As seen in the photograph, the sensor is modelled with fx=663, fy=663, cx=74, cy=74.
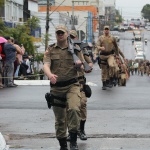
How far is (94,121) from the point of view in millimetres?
12320

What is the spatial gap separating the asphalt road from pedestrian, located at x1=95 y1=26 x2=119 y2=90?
0.57 m

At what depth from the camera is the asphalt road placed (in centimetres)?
1018

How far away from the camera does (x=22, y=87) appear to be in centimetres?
1930

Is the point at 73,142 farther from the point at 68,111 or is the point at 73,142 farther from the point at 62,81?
the point at 62,81

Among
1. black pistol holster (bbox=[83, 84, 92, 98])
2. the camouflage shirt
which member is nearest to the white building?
black pistol holster (bbox=[83, 84, 92, 98])

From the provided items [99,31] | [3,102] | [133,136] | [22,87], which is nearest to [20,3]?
[22,87]

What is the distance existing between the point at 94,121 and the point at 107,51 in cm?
544

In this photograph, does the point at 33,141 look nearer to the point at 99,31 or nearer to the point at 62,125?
the point at 62,125

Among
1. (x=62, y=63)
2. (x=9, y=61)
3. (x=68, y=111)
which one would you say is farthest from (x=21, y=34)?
(x=68, y=111)

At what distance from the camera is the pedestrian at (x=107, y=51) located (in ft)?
56.6

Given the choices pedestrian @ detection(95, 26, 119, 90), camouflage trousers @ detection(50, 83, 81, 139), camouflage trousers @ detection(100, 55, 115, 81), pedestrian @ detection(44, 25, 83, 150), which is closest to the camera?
camouflage trousers @ detection(50, 83, 81, 139)

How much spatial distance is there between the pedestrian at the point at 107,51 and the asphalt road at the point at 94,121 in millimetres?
567

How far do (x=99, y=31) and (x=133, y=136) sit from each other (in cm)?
11433

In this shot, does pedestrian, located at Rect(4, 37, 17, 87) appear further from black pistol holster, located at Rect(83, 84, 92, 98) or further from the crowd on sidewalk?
black pistol holster, located at Rect(83, 84, 92, 98)
